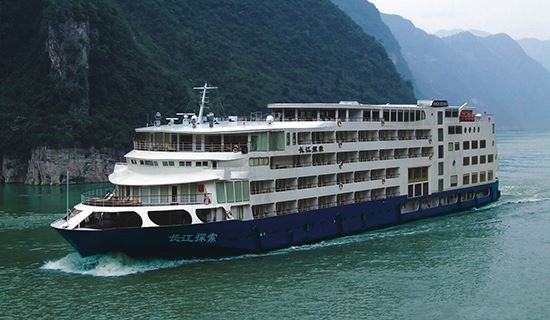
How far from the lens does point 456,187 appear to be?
47.3 metres

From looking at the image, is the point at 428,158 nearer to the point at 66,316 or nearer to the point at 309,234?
the point at 309,234

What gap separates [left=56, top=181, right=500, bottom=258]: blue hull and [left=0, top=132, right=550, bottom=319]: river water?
533 mm

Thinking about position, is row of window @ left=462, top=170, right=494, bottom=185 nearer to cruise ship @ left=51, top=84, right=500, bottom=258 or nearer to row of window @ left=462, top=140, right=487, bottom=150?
row of window @ left=462, top=140, right=487, bottom=150

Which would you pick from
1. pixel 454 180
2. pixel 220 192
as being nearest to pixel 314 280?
pixel 220 192

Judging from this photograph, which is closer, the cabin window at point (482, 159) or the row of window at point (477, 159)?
the row of window at point (477, 159)

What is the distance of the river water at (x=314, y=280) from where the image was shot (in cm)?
Answer: 2683

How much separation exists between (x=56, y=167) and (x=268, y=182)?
5011cm

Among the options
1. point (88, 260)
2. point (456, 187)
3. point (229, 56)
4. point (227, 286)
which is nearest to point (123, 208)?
point (88, 260)

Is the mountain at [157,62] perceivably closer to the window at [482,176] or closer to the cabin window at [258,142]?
the window at [482,176]

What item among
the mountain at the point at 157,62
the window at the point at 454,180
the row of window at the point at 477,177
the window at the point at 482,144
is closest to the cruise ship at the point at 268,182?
the window at the point at 454,180

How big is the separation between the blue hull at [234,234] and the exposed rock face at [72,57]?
2232 inches

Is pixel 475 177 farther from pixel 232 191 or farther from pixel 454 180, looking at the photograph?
pixel 232 191

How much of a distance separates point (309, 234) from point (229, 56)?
100 meters

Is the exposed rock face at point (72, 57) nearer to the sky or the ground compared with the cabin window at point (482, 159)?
nearer to the sky
